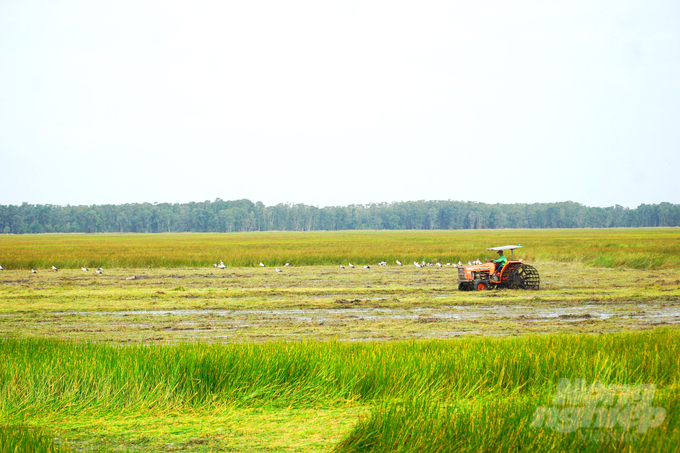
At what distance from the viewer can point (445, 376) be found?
8.29 m

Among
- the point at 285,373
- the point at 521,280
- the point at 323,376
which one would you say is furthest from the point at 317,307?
the point at 323,376

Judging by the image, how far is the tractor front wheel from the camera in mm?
23156

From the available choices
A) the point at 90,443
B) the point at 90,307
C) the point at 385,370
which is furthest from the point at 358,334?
the point at 90,307

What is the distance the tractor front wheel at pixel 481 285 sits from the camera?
76.0 feet

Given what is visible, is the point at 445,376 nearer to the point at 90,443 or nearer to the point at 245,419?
the point at 245,419

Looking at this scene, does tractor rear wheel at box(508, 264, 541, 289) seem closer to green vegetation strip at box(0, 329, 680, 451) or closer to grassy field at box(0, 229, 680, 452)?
grassy field at box(0, 229, 680, 452)

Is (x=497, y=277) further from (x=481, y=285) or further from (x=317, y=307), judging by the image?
(x=317, y=307)

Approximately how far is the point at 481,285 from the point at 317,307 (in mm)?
7565

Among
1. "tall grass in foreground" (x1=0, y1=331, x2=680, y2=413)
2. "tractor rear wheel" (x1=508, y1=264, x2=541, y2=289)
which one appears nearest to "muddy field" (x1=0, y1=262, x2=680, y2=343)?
"tractor rear wheel" (x1=508, y1=264, x2=541, y2=289)

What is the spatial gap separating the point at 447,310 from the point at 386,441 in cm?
1312

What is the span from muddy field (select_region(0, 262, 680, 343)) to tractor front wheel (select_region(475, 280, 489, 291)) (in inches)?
21.7

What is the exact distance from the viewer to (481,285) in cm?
2338

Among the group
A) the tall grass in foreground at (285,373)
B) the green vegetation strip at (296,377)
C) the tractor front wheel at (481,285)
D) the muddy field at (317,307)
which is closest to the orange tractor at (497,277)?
the tractor front wheel at (481,285)

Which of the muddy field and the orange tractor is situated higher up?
the orange tractor
